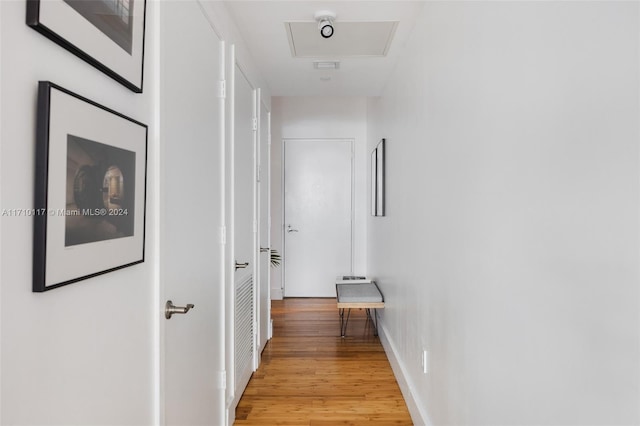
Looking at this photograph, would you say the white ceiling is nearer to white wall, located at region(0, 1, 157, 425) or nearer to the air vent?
the air vent

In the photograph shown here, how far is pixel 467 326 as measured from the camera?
146 centimetres

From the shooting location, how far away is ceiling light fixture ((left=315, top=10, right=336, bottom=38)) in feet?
7.30

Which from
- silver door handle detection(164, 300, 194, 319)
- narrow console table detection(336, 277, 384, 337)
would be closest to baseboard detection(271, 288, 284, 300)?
narrow console table detection(336, 277, 384, 337)

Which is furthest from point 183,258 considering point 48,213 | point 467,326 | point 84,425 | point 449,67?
point 449,67

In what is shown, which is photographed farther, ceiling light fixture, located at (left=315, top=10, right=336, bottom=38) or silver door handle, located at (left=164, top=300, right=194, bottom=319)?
ceiling light fixture, located at (left=315, top=10, right=336, bottom=38)

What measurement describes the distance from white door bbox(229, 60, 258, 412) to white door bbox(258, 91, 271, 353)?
9.7 inches

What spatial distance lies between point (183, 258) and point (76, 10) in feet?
3.04

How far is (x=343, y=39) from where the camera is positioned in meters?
2.62

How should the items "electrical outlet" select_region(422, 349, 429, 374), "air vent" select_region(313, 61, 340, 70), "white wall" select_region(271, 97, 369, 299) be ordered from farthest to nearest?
"white wall" select_region(271, 97, 369, 299)
"air vent" select_region(313, 61, 340, 70)
"electrical outlet" select_region(422, 349, 429, 374)

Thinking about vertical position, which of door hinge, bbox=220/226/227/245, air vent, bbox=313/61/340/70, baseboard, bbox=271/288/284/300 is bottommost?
baseboard, bbox=271/288/284/300

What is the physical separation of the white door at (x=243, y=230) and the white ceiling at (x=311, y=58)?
281 mm

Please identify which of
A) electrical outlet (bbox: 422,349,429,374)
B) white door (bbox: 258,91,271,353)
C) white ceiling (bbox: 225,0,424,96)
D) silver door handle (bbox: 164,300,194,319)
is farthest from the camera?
white door (bbox: 258,91,271,353)

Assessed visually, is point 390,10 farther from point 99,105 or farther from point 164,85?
point 99,105

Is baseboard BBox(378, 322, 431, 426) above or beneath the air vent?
beneath
